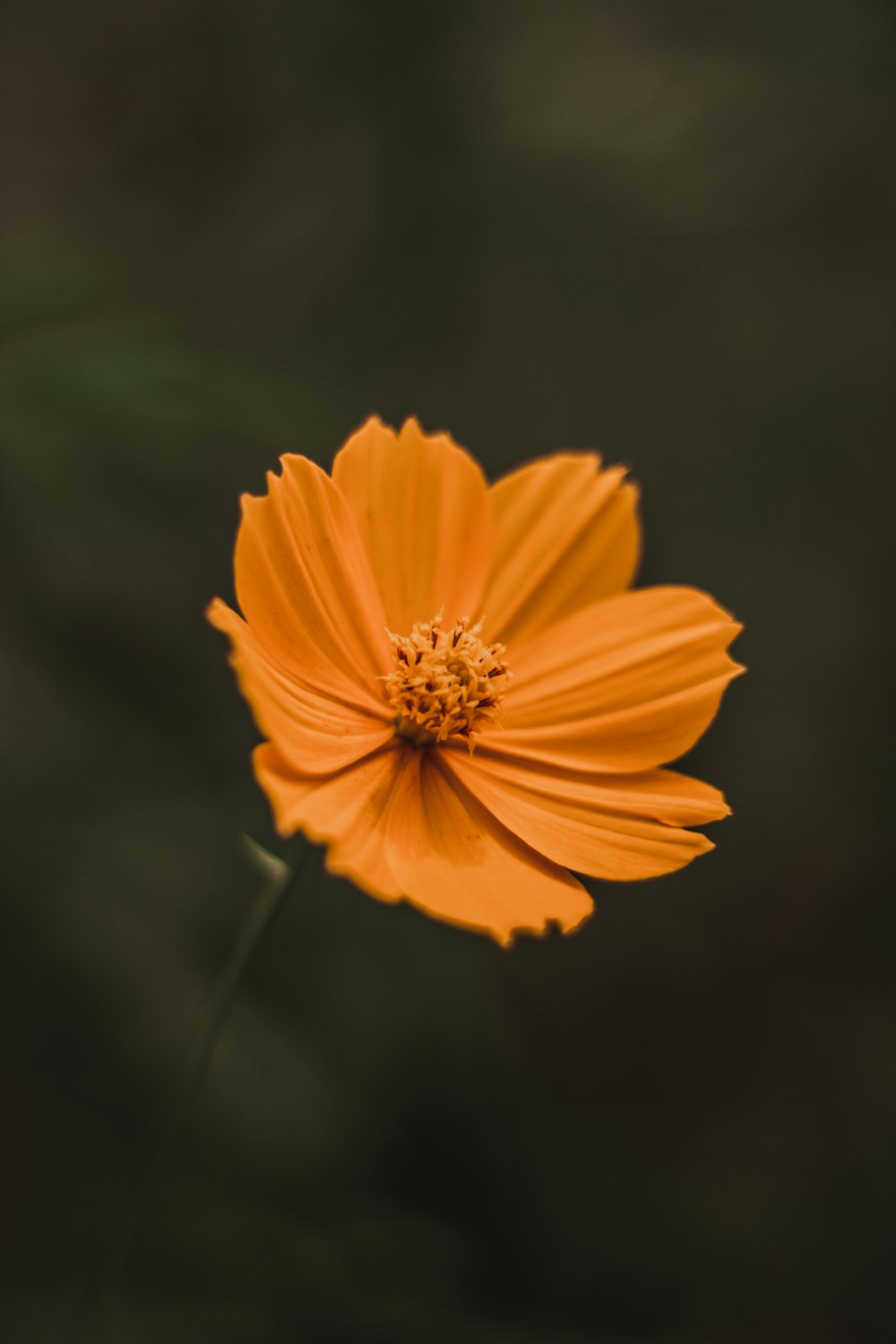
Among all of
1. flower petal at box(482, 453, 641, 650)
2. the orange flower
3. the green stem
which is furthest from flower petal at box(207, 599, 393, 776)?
flower petal at box(482, 453, 641, 650)

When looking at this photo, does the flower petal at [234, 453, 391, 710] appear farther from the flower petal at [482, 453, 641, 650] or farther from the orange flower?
the flower petal at [482, 453, 641, 650]

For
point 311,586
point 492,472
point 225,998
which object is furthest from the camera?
point 492,472

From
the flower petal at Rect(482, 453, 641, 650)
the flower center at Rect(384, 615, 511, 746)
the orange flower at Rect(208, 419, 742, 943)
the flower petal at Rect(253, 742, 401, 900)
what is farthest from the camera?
the flower petal at Rect(482, 453, 641, 650)

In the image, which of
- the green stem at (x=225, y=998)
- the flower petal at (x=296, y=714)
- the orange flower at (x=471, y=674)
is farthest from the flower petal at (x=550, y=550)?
the green stem at (x=225, y=998)

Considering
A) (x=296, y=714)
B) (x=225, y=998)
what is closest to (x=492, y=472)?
(x=296, y=714)

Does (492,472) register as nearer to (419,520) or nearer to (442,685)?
(419,520)

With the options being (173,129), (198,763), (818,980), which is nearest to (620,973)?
(818,980)

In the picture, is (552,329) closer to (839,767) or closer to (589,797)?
(839,767)
